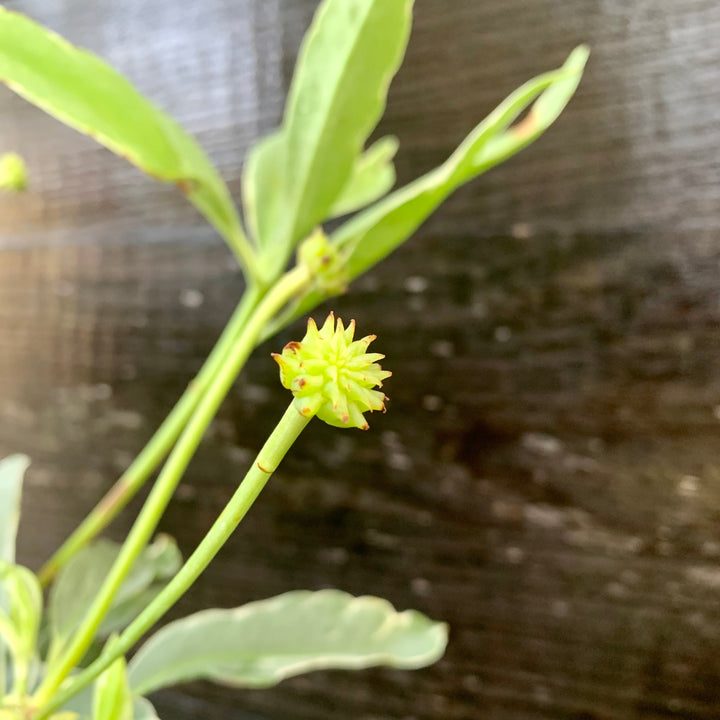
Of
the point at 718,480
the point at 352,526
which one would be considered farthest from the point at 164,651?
the point at 718,480

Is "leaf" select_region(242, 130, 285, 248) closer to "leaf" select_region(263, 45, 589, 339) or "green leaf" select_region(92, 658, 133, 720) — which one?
"leaf" select_region(263, 45, 589, 339)

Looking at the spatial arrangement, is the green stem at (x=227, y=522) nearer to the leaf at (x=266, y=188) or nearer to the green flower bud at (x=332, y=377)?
the green flower bud at (x=332, y=377)

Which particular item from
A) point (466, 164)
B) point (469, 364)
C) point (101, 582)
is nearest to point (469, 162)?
point (466, 164)

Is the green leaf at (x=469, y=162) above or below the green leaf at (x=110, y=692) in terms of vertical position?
above

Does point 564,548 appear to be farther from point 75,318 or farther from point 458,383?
point 75,318

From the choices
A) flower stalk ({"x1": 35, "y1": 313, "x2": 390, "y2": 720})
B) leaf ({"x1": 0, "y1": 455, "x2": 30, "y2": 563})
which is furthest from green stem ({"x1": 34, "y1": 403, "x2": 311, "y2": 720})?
leaf ({"x1": 0, "y1": 455, "x2": 30, "y2": 563})

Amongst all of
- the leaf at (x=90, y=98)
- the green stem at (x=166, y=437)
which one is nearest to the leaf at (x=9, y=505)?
the green stem at (x=166, y=437)
